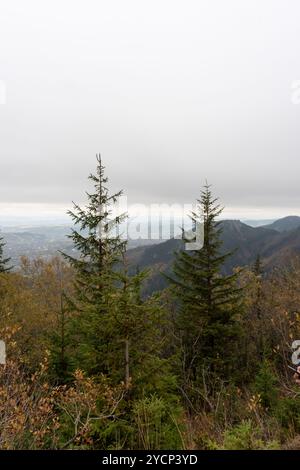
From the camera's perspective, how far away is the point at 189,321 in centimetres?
1819

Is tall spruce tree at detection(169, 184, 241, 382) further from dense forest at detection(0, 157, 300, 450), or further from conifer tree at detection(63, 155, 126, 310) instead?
conifer tree at detection(63, 155, 126, 310)

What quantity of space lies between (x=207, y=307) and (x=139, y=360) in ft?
33.1

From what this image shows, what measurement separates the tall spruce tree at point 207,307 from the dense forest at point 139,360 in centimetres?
7

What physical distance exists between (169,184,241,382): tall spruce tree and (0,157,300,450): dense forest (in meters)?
0.07

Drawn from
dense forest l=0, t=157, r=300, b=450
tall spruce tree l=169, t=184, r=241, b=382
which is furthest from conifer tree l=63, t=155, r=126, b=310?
tall spruce tree l=169, t=184, r=241, b=382

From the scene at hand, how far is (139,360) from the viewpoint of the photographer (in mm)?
8164

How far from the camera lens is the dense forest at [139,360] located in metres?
6.87

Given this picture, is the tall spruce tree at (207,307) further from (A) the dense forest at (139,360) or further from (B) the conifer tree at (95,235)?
(B) the conifer tree at (95,235)

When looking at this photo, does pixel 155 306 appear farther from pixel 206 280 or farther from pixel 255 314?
pixel 255 314

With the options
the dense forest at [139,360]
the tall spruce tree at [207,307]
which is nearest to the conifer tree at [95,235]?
the dense forest at [139,360]

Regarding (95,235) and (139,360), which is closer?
(139,360)

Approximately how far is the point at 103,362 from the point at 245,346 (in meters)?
22.6

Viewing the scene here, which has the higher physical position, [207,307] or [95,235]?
[95,235]
